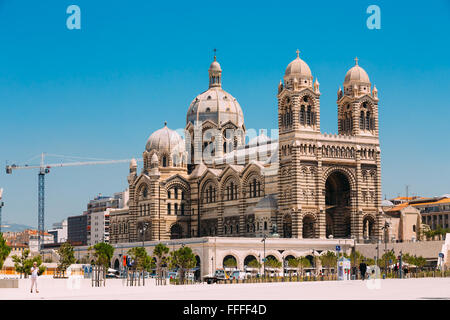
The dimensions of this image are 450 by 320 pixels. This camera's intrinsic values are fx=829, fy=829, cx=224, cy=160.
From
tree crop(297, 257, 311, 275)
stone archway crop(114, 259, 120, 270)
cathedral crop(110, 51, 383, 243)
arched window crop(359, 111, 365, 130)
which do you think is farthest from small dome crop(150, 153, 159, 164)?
tree crop(297, 257, 311, 275)

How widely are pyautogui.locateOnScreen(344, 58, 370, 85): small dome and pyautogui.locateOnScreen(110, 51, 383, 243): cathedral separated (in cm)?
13

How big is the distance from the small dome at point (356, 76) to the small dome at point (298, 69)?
629 cm

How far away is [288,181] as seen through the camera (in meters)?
106

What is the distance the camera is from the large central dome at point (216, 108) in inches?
5325

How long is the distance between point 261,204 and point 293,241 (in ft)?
26.1

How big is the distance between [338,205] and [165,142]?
32869 millimetres

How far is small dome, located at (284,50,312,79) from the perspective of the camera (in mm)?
106875

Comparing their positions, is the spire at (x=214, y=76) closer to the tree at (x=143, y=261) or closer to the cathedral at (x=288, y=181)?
the cathedral at (x=288, y=181)

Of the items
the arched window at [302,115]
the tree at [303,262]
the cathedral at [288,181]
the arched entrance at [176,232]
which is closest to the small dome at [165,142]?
the cathedral at [288,181]

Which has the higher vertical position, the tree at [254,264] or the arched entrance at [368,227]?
the arched entrance at [368,227]

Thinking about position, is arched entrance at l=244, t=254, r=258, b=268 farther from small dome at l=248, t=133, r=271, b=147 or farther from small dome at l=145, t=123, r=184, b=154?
small dome at l=145, t=123, r=184, b=154

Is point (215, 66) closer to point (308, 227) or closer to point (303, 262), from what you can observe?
point (308, 227)
